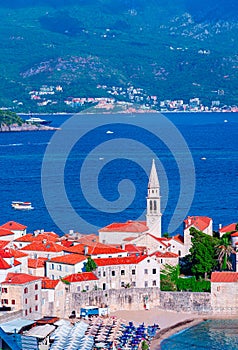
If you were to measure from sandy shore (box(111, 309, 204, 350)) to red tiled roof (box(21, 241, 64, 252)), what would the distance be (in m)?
4.96

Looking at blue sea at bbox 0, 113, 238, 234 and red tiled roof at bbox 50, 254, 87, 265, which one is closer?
red tiled roof at bbox 50, 254, 87, 265

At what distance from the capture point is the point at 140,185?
86.0 meters

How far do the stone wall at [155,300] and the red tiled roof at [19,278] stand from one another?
9.35ft

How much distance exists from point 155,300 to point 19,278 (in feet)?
18.4

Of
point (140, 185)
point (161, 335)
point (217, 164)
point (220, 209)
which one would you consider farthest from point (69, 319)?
point (217, 164)

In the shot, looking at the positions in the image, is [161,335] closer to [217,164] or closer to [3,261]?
[3,261]

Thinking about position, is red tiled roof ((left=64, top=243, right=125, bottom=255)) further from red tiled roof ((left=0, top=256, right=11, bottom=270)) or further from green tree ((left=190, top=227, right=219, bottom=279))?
red tiled roof ((left=0, top=256, right=11, bottom=270))

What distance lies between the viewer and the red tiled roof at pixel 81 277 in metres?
38.4

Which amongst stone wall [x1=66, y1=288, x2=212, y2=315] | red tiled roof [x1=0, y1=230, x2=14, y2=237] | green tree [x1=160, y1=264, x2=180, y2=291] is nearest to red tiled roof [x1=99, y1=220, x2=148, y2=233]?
green tree [x1=160, y1=264, x2=180, y2=291]

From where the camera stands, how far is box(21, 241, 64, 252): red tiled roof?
139 feet

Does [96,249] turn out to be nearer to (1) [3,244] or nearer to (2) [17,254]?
(2) [17,254]

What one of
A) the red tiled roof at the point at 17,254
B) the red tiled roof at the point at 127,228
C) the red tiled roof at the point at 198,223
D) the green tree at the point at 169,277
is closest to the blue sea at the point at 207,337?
the green tree at the point at 169,277

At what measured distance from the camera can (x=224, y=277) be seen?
39281 mm

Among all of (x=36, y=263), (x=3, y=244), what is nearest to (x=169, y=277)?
(x=36, y=263)
